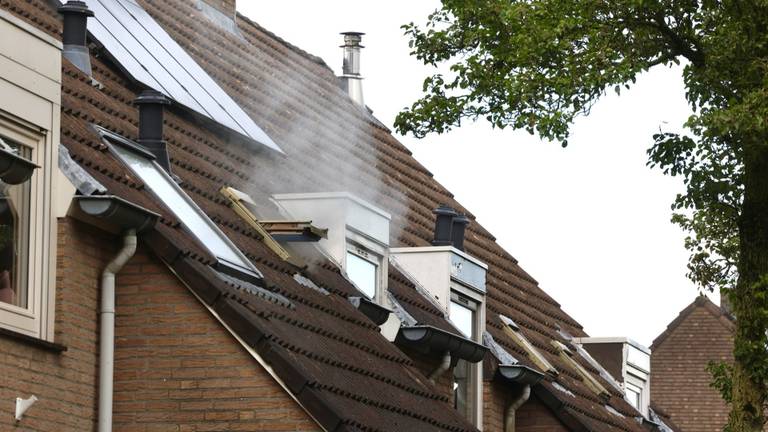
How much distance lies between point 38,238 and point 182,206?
202 centimetres

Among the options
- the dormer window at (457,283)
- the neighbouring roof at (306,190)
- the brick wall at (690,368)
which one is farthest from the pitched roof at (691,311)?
the dormer window at (457,283)

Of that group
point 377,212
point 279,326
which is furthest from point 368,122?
point 279,326

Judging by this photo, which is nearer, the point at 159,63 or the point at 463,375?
the point at 159,63

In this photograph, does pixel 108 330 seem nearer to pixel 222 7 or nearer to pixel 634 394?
pixel 222 7

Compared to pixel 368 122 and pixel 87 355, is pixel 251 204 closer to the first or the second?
pixel 87 355

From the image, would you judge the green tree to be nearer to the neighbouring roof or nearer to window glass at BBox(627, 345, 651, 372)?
the neighbouring roof

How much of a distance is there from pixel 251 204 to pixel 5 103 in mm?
3832

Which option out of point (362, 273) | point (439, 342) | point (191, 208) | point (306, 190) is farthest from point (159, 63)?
point (439, 342)

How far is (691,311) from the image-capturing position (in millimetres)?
40406

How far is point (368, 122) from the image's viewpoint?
22266mm

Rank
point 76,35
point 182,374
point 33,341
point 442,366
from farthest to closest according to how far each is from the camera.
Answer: point 442,366 < point 76,35 < point 182,374 < point 33,341

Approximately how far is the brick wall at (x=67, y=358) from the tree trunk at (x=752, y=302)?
574 centimetres

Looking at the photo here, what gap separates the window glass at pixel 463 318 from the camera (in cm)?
1816

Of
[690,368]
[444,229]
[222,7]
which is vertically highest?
[222,7]
